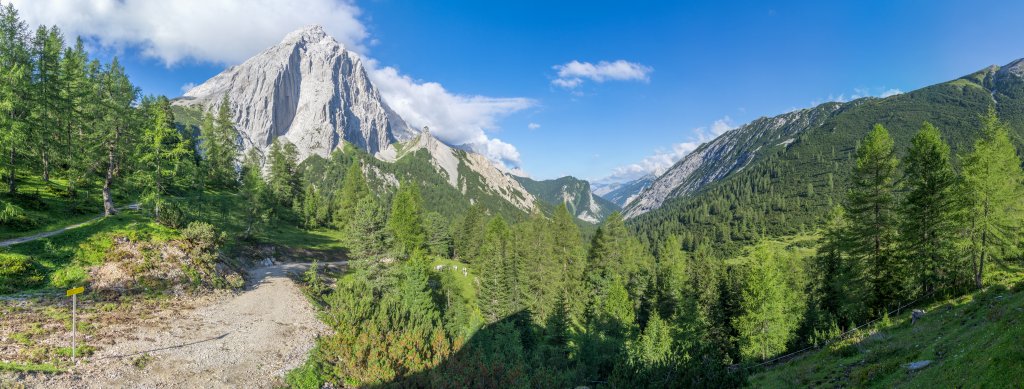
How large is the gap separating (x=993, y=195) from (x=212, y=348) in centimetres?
4866

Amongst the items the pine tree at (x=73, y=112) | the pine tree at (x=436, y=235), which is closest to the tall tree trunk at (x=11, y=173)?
the pine tree at (x=73, y=112)

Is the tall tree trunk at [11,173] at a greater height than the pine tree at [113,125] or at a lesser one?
lesser

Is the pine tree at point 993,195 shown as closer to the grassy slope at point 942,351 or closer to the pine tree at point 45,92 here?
the grassy slope at point 942,351

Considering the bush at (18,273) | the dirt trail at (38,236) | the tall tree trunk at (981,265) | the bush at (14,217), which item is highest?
the bush at (14,217)

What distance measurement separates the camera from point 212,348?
76.2 ft

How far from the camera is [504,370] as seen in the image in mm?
27750

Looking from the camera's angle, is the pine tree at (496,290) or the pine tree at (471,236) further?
the pine tree at (471,236)

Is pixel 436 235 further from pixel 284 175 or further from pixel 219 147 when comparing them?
pixel 219 147

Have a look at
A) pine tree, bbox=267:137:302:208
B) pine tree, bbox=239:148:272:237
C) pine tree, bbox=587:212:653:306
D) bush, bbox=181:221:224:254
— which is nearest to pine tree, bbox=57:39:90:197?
bush, bbox=181:221:224:254

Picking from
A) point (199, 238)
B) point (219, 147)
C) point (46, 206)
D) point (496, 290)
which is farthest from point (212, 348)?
point (219, 147)

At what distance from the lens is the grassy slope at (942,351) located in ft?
36.0

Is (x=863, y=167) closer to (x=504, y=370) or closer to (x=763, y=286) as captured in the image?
(x=763, y=286)

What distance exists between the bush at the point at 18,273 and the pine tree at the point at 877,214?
55.3m

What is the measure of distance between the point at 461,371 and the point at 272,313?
16001mm
